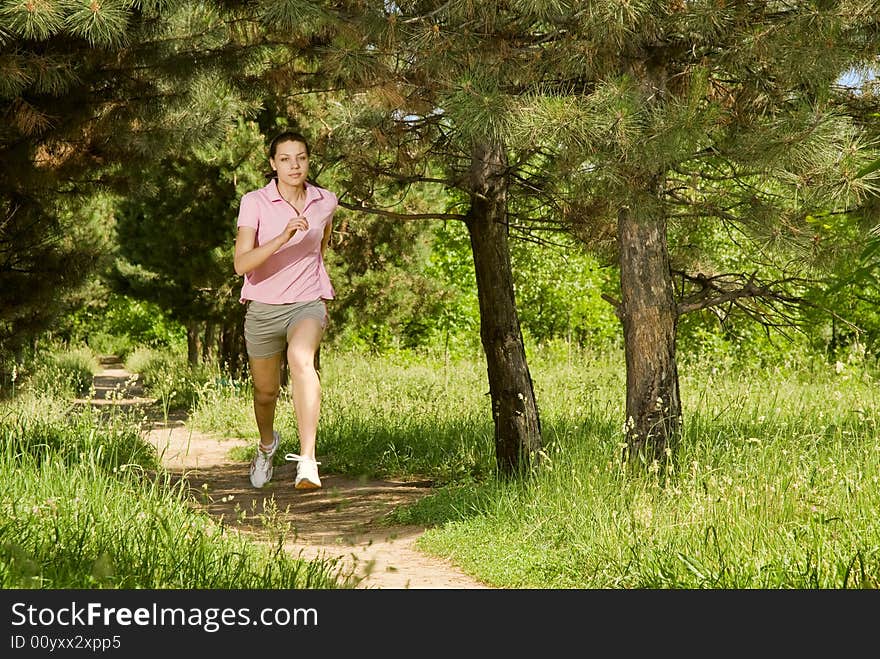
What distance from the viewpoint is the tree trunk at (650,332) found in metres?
6.47

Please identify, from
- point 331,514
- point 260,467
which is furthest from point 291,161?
point 331,514

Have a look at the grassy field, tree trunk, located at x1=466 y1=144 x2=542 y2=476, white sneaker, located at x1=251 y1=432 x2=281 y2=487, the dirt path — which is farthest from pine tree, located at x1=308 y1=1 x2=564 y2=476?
white sneaker, located at x1=251 y1=432 x2=281 y2=487

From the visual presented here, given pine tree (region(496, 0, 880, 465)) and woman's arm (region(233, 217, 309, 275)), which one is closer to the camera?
woman's arm (region(233, 217, 309, 275))

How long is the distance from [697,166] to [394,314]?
317 inches

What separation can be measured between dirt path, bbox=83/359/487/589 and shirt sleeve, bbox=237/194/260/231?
1.15 meters

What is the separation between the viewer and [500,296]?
300 inches

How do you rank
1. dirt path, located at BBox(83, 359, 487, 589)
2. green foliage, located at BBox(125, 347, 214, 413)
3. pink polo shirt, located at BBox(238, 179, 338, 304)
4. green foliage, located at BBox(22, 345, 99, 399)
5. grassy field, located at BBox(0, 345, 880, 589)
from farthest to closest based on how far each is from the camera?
1. green foliage, located at BBox(125, 347, 214, 413)
2. green foliage, located at BBox(22, 345, 99, 399)
3. dirt path, located at BBox(83, 359, 487, 589)
4. pink polo shirt, located at BBox(238, 179, 338, 304)
5. grassy field, located at BBox(0, 345, 880, 589)

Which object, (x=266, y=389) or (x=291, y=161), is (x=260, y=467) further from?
(x=291, y=161)

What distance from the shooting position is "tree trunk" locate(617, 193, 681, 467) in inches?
255

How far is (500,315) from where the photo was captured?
7633mm

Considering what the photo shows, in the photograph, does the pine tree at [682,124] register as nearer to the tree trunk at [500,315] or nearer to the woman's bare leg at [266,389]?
the tree trunk at [500,315]

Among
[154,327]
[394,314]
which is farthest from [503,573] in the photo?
[154,327]

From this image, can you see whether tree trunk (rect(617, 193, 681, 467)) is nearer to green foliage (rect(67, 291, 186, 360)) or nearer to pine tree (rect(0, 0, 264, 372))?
pine tree (rect(0, 0, 264, 372))

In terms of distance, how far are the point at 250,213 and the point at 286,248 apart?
0.83ft
